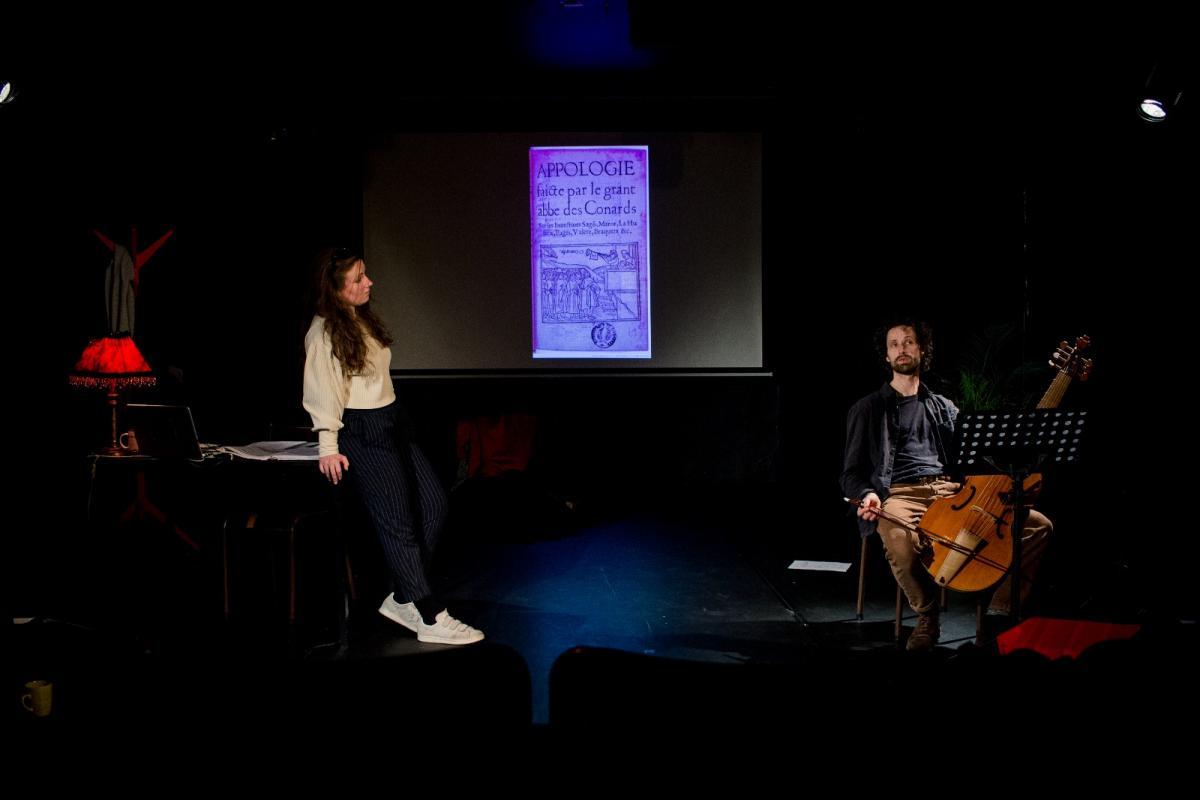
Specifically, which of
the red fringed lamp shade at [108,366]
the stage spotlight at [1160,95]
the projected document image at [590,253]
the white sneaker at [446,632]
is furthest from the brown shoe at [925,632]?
the red fringed lamp shade at [108,366]

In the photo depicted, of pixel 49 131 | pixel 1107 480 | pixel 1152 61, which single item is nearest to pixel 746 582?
pixel 1107 480

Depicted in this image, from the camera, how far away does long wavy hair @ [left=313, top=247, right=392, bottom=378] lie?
377 cm

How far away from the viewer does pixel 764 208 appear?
7234 millimetres

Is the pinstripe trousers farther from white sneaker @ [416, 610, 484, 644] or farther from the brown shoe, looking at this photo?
the brown shoe

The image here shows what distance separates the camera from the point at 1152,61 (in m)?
4.67

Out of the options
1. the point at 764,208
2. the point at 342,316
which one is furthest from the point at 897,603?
the point at 764,208

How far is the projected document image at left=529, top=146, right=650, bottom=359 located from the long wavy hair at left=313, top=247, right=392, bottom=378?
3.48m

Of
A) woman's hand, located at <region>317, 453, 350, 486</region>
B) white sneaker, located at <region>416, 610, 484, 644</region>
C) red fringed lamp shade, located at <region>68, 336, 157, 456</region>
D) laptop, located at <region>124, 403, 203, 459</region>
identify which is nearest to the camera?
woman's hand, located at <region>317, 453, 350, 486</region>

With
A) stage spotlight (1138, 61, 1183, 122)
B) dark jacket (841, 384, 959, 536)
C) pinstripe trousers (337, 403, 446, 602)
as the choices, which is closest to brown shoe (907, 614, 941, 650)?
dark jacket (841, 384, 959, 536)

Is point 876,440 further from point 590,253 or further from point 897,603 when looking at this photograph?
point 590,253

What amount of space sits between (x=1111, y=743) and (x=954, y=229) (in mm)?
5180

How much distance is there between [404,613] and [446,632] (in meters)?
0.21

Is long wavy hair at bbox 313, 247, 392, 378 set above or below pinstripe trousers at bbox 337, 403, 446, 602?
above

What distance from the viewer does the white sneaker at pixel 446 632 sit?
4008mm
